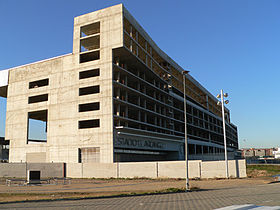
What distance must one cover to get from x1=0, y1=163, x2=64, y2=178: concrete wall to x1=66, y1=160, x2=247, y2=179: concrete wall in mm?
2000

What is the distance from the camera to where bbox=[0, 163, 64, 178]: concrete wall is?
146 ft

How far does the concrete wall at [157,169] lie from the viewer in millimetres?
35625

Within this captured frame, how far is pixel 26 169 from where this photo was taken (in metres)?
45.0

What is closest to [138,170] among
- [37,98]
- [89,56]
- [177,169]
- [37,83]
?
[177,169]

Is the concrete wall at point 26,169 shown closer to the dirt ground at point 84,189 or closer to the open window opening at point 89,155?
the open window opening at point 89,155

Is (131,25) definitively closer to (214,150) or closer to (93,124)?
(93,124)

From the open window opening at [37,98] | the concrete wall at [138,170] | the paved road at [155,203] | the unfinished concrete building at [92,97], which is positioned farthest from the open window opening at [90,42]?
the paved road at [155,203]

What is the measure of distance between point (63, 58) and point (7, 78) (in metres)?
15.5

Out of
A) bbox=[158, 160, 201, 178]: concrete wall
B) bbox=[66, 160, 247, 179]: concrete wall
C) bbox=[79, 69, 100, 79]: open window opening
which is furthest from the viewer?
bbox=[79, 69, 100, 79]: open window opening

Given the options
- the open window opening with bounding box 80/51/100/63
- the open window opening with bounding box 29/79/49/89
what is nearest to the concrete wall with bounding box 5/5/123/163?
the open window opening with bounding box 80/51/100/63

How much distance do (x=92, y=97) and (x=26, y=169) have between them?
1620 centimetres

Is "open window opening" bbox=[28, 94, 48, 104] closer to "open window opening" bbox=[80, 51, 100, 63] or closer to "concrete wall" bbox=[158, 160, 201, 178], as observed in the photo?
"open window opening" bbox=[80, 51, 100, 63]

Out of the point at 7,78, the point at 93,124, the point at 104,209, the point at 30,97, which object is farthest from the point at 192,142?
the point at 104,209

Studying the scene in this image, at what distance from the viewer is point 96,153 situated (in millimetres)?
46938
